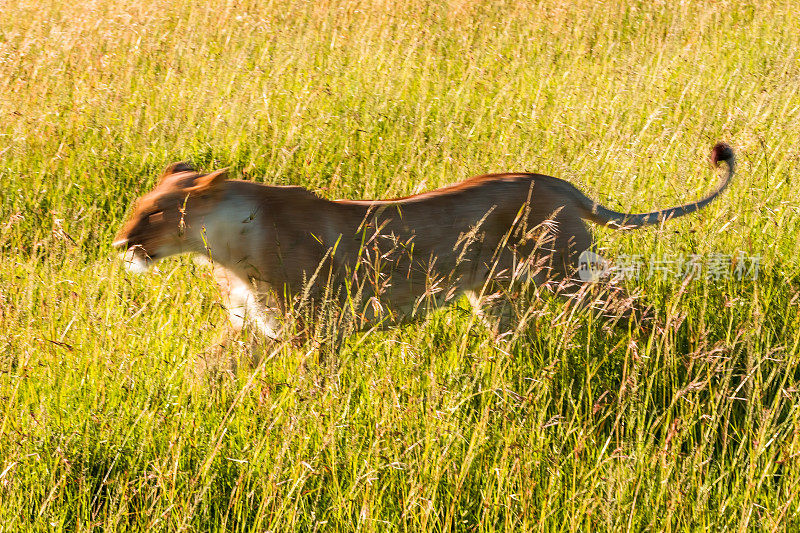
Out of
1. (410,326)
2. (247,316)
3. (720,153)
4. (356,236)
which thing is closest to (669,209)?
(720,153)

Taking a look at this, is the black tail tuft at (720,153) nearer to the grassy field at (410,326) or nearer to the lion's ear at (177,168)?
the grassy field at (410,326)

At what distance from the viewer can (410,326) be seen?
345cm

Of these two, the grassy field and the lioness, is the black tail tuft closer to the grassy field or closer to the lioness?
the lioness

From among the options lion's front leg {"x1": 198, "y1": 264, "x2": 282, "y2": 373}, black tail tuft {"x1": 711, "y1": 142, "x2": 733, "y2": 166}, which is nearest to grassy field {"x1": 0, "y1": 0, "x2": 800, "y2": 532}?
lion's front leg {"x1": 198, "y1": 264, "x2": 282, "y2": 373}

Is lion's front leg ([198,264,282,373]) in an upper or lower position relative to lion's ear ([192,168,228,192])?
lower

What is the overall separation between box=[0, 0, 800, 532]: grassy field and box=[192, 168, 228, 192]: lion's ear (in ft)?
1.54

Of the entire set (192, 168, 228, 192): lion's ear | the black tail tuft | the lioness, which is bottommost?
the lioness

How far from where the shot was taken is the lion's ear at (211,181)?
3064 mm

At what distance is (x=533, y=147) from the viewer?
197 inches

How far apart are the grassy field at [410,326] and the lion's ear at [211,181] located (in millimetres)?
468

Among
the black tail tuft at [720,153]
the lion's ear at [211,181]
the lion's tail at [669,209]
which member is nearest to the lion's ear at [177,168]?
the lion's ear at [211,181]

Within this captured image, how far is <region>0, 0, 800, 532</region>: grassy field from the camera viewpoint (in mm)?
2287

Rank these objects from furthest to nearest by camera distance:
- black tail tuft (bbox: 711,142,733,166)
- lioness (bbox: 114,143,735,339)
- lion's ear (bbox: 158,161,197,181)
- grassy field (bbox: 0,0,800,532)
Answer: black tail tuft (bbox: 711,142,733,166) < lion's ear (bbox: 158,161,197,181) < lioness (bbox: 114,143,735,339) < grassy field (bbox: 0,0,800,532)

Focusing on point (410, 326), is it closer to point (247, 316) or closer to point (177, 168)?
point (247, 316)
